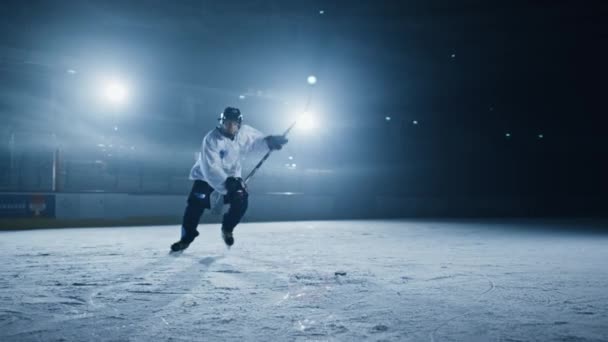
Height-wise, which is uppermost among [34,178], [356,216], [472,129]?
[472,129]

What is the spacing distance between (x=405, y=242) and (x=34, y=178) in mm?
9474

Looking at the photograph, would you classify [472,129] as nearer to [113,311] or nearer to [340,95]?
[340,95]

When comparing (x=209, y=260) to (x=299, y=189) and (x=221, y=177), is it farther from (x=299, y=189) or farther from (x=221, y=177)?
(x=299, y=189)

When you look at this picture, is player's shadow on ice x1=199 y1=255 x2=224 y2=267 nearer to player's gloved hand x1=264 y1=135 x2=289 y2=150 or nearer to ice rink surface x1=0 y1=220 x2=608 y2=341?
ice rink surface x1=0 y1=220 x2=608 y2=341

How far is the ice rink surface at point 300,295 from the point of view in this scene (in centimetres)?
246

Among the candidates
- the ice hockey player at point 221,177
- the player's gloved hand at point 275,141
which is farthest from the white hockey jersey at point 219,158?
the player's gloved hand at point 275,141

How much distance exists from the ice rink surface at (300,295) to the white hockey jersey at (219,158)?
999 millimetres

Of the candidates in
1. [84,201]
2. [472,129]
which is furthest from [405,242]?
[472,129]

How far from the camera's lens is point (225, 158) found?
20.2 ft

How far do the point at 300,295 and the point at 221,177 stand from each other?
294 cm

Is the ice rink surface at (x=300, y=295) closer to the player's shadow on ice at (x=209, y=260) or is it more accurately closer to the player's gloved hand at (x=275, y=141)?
the player's shadow on ice at (x=209, y=260)

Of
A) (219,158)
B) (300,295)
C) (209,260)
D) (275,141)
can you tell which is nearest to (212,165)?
(219,158)

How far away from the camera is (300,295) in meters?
3.42

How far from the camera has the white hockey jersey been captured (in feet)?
19.8
